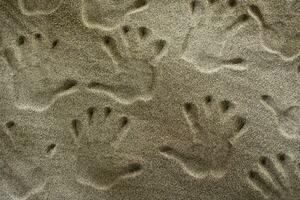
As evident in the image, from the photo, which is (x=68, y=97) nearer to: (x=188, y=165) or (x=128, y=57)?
(x=128, y=57)

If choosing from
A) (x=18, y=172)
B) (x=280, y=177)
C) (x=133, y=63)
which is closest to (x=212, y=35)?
(x=133, y=63)

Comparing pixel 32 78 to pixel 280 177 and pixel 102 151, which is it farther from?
pixel 280 177

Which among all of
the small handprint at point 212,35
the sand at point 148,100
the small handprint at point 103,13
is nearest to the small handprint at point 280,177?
the sand at point 148,100

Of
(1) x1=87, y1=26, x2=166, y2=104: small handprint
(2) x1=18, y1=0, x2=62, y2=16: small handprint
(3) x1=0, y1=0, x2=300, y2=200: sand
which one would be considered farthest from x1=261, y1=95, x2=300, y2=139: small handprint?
(2) x1=18, y1=0, x2=62, y2=16: small handprint

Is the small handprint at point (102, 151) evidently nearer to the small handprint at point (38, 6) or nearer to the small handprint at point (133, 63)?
the small handprint at point (133, 63)

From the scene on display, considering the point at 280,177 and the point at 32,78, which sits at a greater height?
the point at 32,78

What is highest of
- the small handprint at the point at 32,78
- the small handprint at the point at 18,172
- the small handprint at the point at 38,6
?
the small handprint at the point at 38,6

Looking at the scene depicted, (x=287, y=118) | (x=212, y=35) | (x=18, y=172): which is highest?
(x=212, y=35)
